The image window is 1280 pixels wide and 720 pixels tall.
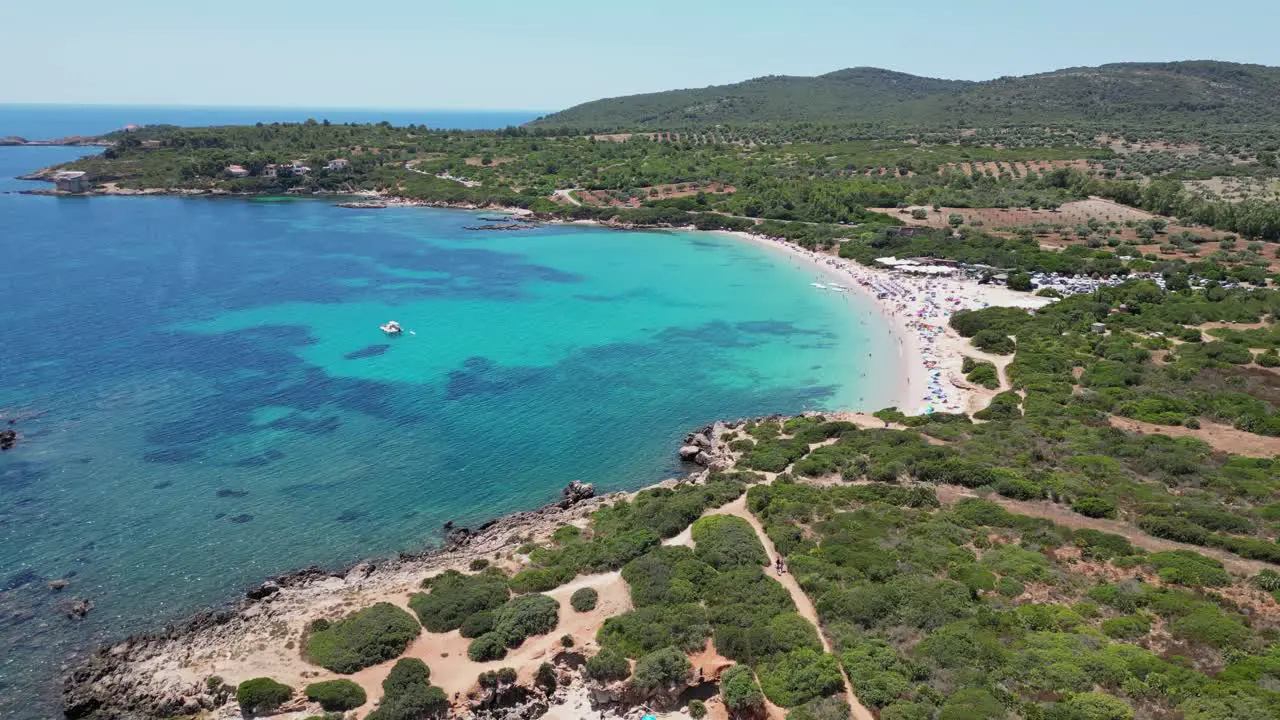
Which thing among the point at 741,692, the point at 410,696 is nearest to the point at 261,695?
the point at 410,696

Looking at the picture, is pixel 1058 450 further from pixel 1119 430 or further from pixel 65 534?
pixel 65 534

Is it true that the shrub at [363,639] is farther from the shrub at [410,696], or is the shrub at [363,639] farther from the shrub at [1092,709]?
the shrub at [1092,709]

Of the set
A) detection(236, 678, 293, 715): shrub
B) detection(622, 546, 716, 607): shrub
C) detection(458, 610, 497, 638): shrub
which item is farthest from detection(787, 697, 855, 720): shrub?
detection(236, 678, 293, 715): shrub

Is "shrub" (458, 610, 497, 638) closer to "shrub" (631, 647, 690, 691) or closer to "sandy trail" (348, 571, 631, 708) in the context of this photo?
"sandy trail" (348, 571, 631, 708)

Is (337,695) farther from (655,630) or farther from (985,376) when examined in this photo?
(985,376)

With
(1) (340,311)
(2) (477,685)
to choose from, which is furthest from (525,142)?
(2) (477,685)

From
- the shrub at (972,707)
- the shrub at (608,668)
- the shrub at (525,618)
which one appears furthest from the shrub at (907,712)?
the shrub at (525,618)
